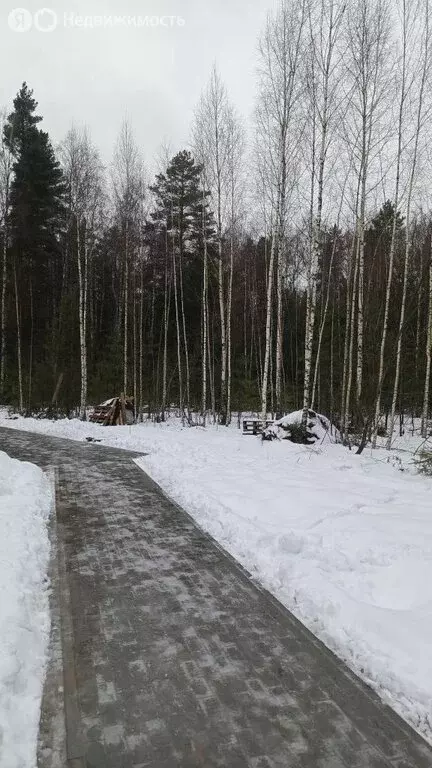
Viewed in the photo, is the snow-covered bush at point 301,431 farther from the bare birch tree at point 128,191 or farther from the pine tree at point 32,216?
the pine tree at point 32,216

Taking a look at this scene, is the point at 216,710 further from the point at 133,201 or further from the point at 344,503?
the point at 133,201

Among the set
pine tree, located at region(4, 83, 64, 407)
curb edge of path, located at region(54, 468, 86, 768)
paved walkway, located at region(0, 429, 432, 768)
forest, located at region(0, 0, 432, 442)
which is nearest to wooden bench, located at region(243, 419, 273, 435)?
forest, located at region(0, 0, 432, 442)

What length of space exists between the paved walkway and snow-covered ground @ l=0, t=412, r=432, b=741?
8.4 inches

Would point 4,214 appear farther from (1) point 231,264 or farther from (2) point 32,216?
(1) point 231,264

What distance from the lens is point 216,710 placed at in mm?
2908

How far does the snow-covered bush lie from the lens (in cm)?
1336

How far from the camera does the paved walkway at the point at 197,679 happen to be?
2604mm

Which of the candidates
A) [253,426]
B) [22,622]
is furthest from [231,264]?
[22,622]

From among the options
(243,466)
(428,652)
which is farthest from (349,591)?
(243,466)

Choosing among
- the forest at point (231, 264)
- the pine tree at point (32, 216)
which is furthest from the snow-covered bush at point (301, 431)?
the pine tree at point (32, 216)

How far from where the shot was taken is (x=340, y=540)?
214 inches

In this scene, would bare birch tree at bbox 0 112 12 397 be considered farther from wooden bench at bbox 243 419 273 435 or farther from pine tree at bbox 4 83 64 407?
wooden bench at bbox 243 419 273 435

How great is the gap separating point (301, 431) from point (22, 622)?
10.3 meters

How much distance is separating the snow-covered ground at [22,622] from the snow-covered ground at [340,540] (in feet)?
6.80
